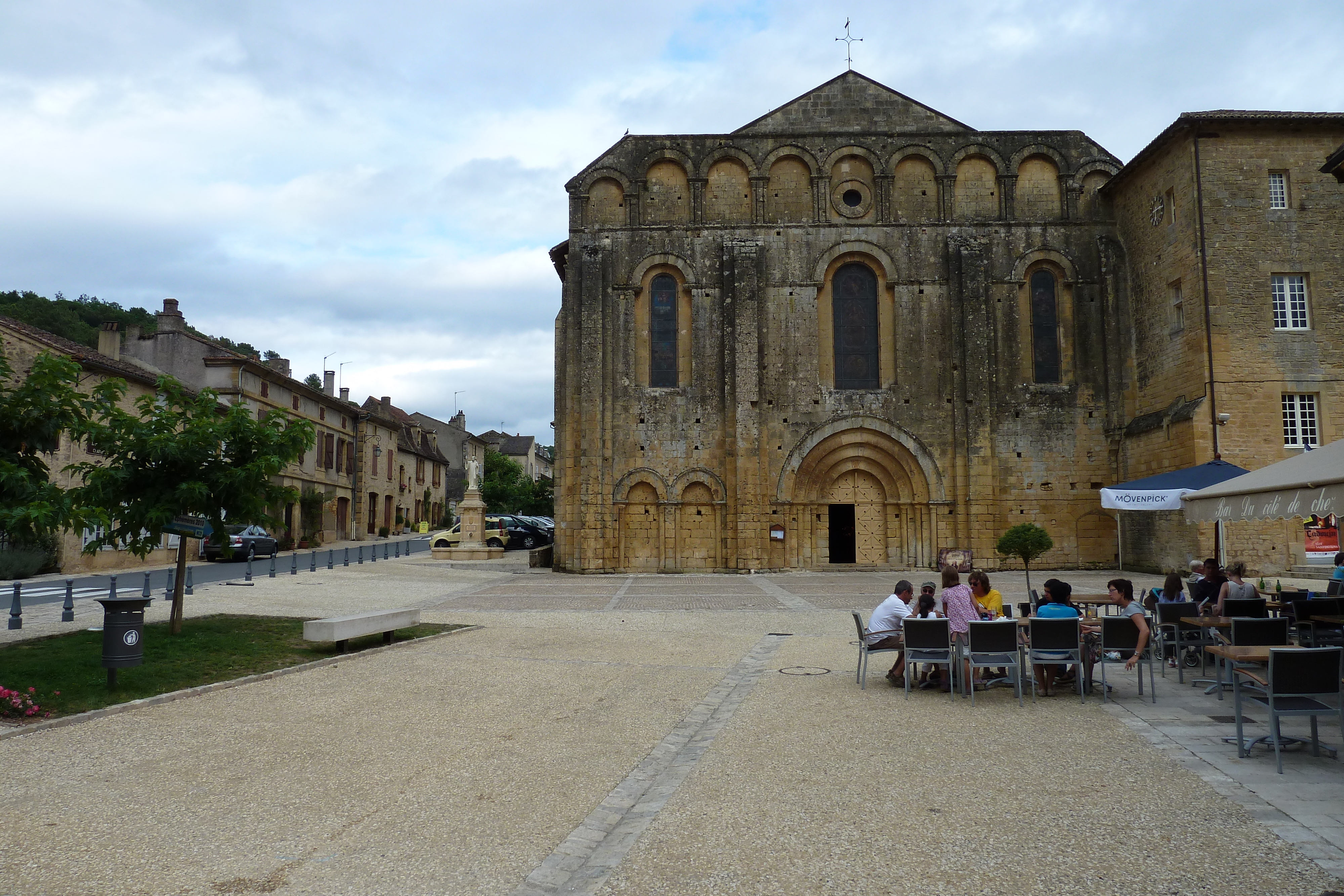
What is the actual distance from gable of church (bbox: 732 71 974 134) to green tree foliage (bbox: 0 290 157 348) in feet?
92.5

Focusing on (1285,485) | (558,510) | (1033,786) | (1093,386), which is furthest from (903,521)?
(1033,786)

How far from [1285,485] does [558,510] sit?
22035mm

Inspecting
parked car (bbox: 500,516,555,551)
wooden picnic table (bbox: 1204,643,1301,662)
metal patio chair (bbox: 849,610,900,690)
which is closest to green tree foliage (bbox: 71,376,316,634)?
metal patio chair (bbox: 849,610,900,690)

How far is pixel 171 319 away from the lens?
38.1m

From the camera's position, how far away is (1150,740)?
22.7 ft

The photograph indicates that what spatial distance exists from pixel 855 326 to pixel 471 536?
50.5 ft

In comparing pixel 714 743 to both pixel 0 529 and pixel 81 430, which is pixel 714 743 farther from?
pixel 81 430

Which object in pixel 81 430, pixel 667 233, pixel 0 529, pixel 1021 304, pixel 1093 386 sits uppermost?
pixel 667 233

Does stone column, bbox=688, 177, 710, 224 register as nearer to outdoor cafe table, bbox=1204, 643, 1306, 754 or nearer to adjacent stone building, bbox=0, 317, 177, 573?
adjacent stone building, bbox=0, 317, 177, 573

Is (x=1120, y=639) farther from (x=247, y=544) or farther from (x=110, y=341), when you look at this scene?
(x=110, y=341)

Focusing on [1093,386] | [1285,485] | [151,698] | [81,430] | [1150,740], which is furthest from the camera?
[1093,386]

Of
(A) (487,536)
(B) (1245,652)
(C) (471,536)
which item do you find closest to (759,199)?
(C) (471,536)

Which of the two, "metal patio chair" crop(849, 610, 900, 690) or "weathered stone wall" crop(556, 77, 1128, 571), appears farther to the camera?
"weathered stone wall" crop(556, 77, 1128, 571)

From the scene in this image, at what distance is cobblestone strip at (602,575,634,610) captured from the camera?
1781 centimetres
